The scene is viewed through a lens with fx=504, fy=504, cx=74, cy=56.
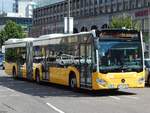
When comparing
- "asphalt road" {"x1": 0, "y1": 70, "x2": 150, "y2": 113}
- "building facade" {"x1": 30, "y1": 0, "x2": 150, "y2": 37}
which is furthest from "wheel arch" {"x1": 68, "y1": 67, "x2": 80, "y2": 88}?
"building facade" {"x1": 30, "y1": 0, "x2": 150, "y2": 37}

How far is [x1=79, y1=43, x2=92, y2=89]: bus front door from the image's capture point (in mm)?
21266

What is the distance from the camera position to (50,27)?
118 meters

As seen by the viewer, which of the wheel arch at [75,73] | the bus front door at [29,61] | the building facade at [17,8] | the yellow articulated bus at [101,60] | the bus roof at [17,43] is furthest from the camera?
the building facade at [17,8]

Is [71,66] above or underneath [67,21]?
underneath

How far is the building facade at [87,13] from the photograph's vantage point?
266 feet

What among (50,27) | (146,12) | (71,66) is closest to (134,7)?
(146,12)

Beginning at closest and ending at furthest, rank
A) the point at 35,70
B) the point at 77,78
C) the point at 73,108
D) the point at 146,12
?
1. the point at 73,108
2. the point at 77,78
3. the point at 35,70
4. the point at 146,12

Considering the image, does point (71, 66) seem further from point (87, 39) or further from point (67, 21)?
point (67, 21)

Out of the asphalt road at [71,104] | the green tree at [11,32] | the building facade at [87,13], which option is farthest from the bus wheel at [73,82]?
the green tree at [11,32]

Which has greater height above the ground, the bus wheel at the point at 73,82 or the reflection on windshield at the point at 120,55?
the reflection on windshield at the point at 120,55

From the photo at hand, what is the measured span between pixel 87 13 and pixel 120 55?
81.0 metres

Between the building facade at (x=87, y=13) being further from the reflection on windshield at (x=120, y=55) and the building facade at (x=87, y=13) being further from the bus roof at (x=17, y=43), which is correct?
the reflection on windshield at (x=120, y=55)

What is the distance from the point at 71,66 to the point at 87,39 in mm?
2158

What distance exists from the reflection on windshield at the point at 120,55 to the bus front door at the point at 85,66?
730mm
